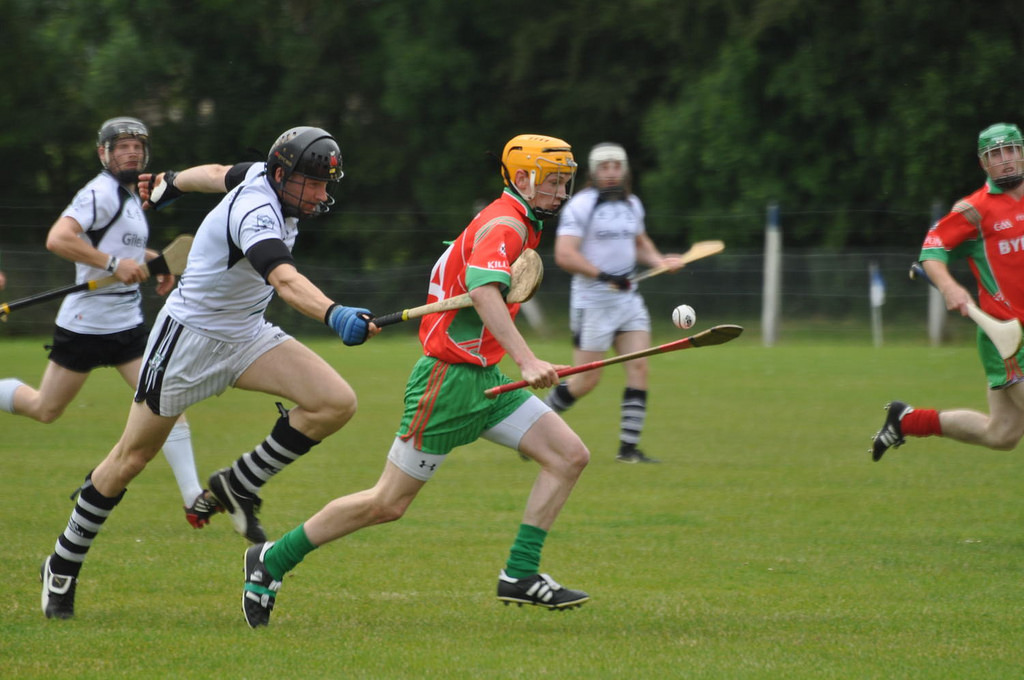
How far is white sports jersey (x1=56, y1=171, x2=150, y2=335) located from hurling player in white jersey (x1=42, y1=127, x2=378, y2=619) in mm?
1980

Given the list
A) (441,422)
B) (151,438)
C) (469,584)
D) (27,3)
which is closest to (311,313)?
(441,422)

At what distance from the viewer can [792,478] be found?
28.0ft

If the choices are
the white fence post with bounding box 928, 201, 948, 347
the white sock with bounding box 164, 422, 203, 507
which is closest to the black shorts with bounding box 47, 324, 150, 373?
the white sock with bounding box 164, 422, 203, 507

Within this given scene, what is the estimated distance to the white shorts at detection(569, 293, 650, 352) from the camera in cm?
941

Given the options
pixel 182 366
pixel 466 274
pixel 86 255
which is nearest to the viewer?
pixel 466 274

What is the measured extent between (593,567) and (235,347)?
76.4 inches

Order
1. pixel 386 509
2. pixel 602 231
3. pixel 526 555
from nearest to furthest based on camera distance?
1. pixel 386 509
2. pixel 526 555
3. pixel 602 231

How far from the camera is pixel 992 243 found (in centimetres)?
670

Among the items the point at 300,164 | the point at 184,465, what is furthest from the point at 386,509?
the point at 184,465

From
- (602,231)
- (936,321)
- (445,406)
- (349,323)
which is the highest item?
(936,321)

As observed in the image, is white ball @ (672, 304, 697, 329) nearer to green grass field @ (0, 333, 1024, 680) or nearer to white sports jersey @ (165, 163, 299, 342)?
green grass field @ (0, 333, 1024, 680)

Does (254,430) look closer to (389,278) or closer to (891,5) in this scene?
(389,278)

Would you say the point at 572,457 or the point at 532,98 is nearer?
the point at 572,457

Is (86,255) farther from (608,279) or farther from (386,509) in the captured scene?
(608,279)
